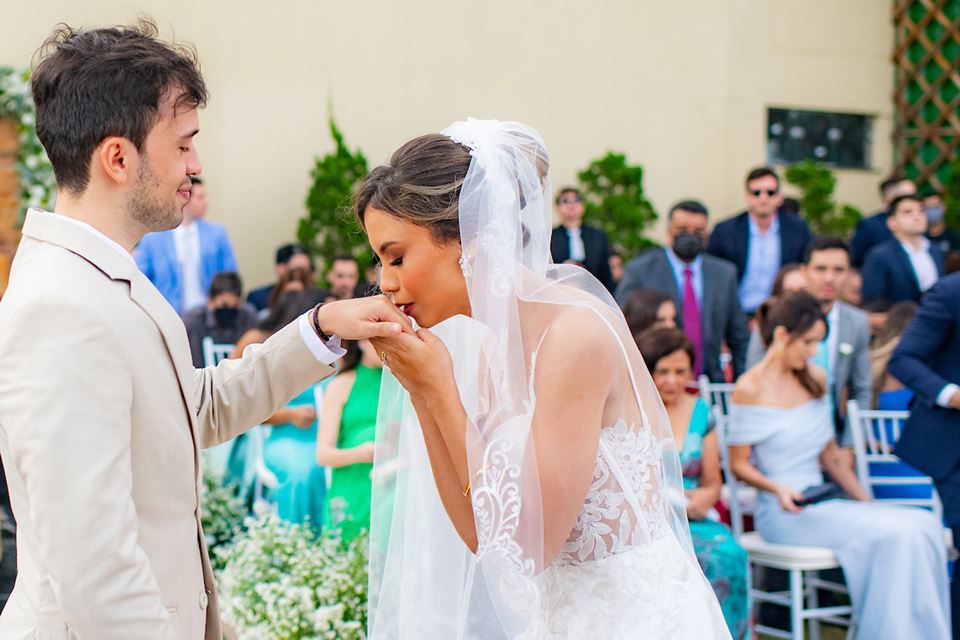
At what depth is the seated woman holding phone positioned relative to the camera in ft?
15.5

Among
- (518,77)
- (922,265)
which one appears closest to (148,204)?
(922,265)

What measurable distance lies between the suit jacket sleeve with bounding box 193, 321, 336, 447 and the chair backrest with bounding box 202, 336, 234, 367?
382 centimetres

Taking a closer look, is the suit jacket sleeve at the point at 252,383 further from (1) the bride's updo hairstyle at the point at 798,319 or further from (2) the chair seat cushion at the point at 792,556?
(1) the bride's updo hairstyle at the point at 798,319

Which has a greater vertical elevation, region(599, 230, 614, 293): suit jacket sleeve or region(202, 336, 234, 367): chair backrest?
region(599, 230, 614, 293): suit jacket sleeve

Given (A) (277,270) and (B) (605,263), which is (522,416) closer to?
(B) (605,263)

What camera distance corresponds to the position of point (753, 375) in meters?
5.28

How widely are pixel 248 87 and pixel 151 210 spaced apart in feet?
26.4

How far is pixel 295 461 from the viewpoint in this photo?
5.48 m

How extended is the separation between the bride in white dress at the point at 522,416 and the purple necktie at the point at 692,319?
425 cm

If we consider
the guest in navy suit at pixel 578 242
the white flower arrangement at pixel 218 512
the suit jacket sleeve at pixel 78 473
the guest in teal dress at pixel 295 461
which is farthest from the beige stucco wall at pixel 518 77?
the suit jacket sleeve at pixel 78 473

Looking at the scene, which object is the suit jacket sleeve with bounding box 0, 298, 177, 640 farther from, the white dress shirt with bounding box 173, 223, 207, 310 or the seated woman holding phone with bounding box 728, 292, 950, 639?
the white dress shirt with bounding box 173, 223, 207, 310

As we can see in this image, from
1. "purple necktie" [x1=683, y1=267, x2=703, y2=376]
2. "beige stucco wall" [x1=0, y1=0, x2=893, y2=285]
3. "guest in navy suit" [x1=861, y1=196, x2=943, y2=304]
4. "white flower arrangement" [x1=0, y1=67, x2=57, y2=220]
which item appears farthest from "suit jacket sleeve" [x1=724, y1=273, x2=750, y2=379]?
"beige stucco wall" [x1=0, y1=0, x2=893, y2=285]

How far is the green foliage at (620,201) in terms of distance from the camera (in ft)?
35.2

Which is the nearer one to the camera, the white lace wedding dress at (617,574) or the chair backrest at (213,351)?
the white lace wedding dress at (617,574)
